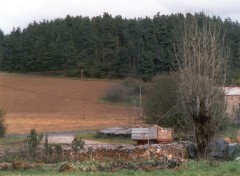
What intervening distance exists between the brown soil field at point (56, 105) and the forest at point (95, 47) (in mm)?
6168

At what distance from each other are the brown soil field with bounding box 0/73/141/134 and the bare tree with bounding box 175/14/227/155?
3301 centimetres

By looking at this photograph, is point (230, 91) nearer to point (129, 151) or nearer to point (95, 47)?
point (129, 151)

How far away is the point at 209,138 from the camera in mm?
20016

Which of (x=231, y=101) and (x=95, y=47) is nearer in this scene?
(x=231, y=101)

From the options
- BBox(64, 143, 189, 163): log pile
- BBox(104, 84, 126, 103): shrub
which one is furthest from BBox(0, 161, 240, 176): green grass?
BBox(104, 84, 126, 103): shrub

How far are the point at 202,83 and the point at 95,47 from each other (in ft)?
301

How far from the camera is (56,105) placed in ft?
281

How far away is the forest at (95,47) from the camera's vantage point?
102 meters

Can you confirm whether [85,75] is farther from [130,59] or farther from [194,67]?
[194,67]

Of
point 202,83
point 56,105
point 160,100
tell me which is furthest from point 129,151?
point 56,105

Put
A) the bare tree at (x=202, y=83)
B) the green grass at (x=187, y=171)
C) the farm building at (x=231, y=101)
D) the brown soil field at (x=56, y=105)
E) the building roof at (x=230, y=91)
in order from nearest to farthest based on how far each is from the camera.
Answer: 1. the green grass at (x=187, y=171)
2. the bare tree at (x=202, y=83)
3. the building roof at (x=230, y=91)
4. the farm building at (x=231, y=101)
5. the brown soil field at (x=56, y=105)

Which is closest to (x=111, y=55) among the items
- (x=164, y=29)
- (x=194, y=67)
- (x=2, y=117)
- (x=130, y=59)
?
(x=130, y=59)

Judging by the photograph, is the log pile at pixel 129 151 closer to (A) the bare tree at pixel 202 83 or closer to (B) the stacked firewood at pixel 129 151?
(B) the stacked firewood at pixel 129 151

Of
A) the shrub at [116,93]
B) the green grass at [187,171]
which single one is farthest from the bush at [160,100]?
the shrub at [116,93]
